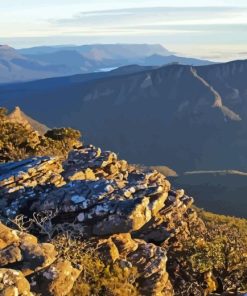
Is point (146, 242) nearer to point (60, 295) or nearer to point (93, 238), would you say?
point (93, 238)

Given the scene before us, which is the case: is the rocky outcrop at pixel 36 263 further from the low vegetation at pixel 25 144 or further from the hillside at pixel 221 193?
the hillside at pixel 221 193

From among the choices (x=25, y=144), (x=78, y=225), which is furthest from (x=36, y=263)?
(x=25, y=144)

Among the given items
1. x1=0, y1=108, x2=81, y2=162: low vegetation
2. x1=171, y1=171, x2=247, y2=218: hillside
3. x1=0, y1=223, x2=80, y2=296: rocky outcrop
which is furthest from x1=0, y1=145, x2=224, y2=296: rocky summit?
x1=171, y1=171, x2=247, y2=218: hillside

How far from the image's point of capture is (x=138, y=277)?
94.7 feet

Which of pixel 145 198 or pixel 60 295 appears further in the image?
pixel 145 198

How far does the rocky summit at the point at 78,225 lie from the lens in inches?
920

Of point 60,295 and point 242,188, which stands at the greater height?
point 60,295

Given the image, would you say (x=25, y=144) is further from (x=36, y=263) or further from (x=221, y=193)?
(x=221, y=193)

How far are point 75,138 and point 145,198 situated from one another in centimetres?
3116

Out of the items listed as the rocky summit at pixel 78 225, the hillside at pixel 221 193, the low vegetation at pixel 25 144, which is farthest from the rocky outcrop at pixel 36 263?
the hillside at pixel 221 193

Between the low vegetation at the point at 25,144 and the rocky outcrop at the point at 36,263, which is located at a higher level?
the rocky outcrop at the point at 36,263

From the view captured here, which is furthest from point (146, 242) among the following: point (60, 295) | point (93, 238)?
point (60, 295)

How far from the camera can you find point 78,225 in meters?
29.8

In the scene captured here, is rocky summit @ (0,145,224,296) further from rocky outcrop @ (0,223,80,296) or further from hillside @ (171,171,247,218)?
hillside @ (171,171,247,218)
